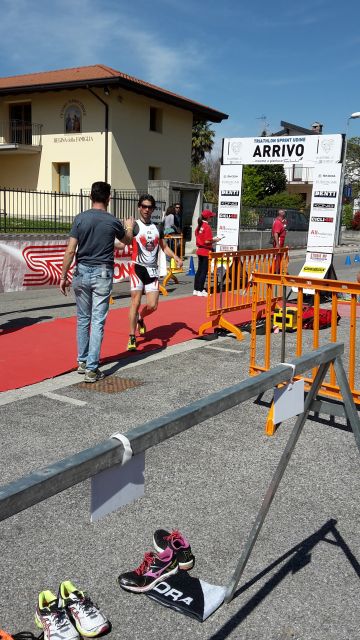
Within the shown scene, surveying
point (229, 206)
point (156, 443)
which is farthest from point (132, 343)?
point (229, 206)

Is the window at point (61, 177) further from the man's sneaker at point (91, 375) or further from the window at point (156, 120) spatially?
the man's sneaker at point (91, 375)

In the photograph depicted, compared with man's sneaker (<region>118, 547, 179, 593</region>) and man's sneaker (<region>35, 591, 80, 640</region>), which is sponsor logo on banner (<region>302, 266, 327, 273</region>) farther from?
man's sneaker (<region>35, 591, 80, 640</region>)

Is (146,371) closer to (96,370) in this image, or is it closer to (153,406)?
(96,370)

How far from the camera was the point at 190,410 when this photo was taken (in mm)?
1750

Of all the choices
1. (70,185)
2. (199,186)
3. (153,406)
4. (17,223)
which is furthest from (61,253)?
(70,185)

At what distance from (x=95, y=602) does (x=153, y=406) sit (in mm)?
2726

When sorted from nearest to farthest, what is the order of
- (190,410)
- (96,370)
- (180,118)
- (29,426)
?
(190,410), (29,426), (96,370), (180,118)

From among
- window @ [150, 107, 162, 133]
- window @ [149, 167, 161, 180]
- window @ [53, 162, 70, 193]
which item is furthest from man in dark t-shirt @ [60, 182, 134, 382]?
window @ [150, 107, 162, 133]

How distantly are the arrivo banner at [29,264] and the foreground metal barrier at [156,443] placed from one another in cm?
696

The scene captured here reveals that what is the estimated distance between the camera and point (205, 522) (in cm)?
328

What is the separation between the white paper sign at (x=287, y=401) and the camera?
238cm

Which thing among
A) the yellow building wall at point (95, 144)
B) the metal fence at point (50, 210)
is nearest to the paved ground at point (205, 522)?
the metal fence at point (50, 210)

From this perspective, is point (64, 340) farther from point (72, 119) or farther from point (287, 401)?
point (72, 119)

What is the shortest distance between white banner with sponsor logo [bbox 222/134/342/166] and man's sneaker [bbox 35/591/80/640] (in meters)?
10.5
